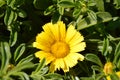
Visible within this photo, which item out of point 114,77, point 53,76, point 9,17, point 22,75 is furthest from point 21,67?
point 114,77

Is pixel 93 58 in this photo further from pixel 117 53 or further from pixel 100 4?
pixel 100 4

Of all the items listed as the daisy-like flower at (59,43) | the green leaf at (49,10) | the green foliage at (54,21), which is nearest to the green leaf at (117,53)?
the green foliage at (54,21)

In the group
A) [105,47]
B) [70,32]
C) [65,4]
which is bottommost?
[105,47]

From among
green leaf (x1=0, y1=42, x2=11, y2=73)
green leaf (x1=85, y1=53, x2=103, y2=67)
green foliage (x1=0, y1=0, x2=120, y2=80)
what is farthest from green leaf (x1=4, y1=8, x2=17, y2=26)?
green leaf (x1=85, y1=53, x2=103, y2=67)

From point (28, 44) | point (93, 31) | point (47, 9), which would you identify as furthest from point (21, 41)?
point (93, 31)

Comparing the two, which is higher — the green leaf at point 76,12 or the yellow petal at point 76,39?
the green leaf at point 76,12

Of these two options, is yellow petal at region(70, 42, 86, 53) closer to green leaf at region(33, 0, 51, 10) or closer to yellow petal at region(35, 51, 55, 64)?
yellow petal at region(35, 51, 55, 64)

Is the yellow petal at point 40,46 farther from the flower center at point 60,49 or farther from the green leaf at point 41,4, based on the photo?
the green leaf at point 41,4

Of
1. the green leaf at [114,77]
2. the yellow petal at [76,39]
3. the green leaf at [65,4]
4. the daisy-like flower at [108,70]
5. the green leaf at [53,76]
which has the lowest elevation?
the daisy-like flower at [108,70]

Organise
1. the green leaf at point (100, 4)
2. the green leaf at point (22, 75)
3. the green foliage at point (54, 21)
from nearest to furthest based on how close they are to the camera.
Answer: the green leaf at point (22, 75) → the green foliage at point (54, 21) → the green leaf at point (100, 4)
